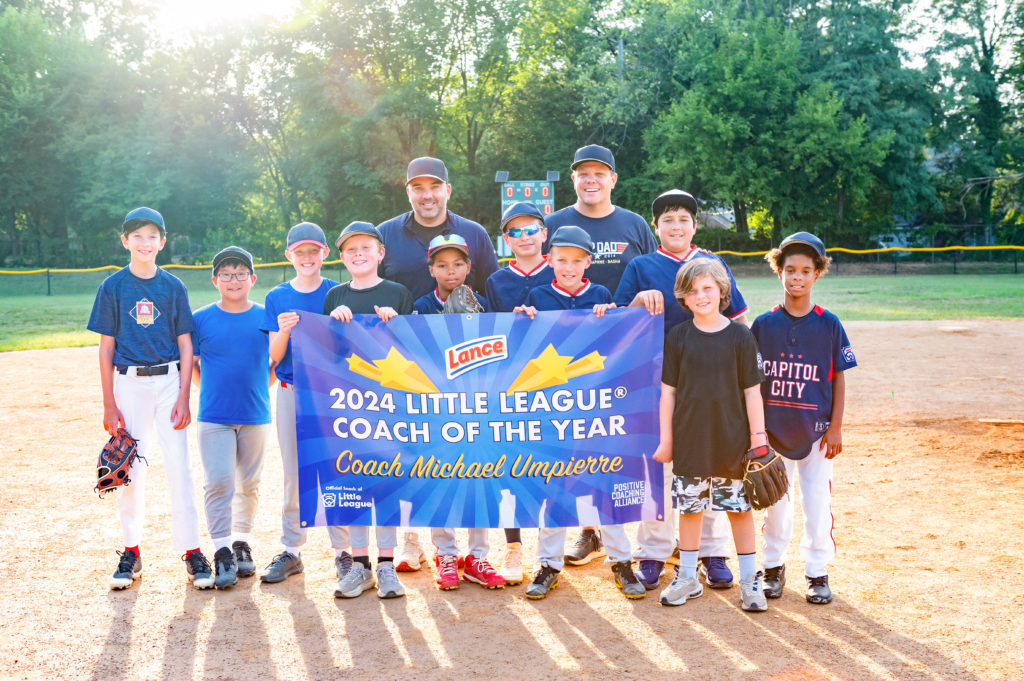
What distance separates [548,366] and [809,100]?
34658mm

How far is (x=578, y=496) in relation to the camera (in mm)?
4641

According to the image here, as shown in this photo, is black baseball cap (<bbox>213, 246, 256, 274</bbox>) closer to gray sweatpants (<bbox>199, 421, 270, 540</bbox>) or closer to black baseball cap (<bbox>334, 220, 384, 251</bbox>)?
black baseball cap (<bbox>334, 220, 384, 251</bbox>)

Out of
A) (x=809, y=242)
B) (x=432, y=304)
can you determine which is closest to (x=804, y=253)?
(x=809, y=242)

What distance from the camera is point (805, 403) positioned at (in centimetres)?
448

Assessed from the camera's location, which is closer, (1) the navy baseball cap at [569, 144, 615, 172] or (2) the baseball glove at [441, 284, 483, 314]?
(2) the baseball glove at [441, 284, 483, 314]

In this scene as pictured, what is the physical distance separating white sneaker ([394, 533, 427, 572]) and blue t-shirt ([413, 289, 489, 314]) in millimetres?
1445

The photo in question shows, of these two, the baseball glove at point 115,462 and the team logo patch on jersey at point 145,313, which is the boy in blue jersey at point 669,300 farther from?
the baseball glove at point 115,462

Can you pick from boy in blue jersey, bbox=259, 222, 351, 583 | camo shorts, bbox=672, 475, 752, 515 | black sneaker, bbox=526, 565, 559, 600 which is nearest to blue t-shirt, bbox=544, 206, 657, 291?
camo shorts, bbox=672, 475, 752, 515

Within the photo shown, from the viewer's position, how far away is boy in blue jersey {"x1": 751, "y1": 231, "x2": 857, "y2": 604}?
446 centimetres

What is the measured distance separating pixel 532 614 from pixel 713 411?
1.44 metres

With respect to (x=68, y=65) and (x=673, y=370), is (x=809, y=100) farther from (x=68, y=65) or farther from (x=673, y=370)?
(x=68, y=65)

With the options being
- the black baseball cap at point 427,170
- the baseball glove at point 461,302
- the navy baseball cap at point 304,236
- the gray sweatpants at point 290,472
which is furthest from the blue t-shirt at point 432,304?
the gray sweatpants at point 290,472

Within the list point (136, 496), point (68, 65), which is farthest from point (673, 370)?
point (68, 65)

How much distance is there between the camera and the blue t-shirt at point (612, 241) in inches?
204
